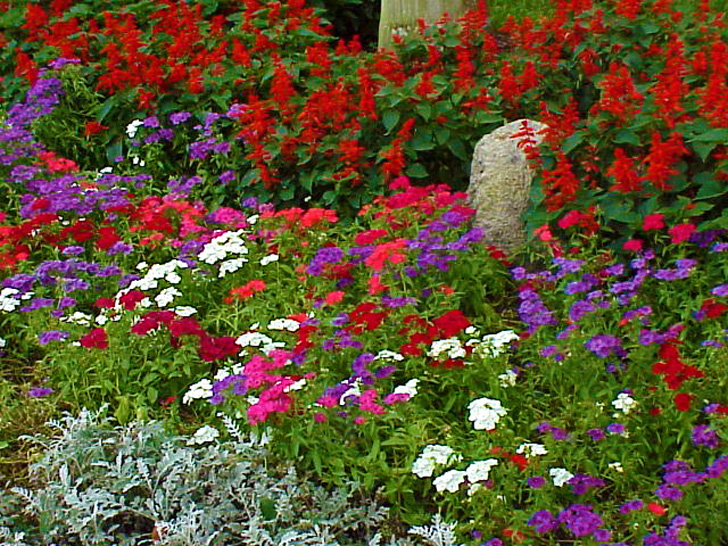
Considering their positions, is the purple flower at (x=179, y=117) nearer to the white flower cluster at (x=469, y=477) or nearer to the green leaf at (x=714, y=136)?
the green leaf at (x=714, y=136)

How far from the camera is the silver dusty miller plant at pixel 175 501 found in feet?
11.7

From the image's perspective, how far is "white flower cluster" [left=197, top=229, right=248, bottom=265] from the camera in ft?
16.5

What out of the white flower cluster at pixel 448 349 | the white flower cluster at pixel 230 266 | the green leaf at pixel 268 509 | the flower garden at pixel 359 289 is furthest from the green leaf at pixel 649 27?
the green leaf at pixel 268 509

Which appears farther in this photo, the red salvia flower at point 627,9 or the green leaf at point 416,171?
the red salvia flower at point 627,9

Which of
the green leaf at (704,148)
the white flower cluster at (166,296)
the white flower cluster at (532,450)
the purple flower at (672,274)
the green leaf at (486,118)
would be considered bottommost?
the white flower cluster at (166,296)

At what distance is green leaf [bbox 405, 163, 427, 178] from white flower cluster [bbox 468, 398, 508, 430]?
2.14 m

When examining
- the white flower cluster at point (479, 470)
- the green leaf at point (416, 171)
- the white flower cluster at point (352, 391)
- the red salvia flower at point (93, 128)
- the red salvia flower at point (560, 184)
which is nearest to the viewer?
the white flower cluster at point (479, 470)

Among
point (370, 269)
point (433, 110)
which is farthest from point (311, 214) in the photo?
point (433, 110)

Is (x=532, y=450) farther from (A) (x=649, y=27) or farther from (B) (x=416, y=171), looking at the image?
(A) (x=649, y=27)

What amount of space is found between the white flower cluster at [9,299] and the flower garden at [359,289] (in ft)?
0.07

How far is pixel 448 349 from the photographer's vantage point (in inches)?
163

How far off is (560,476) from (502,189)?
2.17m

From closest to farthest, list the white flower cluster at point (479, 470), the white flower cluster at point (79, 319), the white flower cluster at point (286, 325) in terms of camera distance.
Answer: the white flower cluster at point (479, 470) < the white flower cluster at point (286, 325) < the white flower cluster at point (79, 319)

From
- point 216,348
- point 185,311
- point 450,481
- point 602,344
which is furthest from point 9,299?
point 602,344
